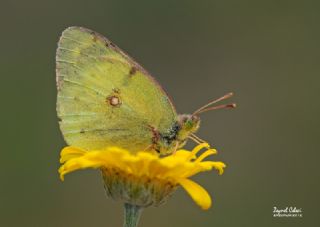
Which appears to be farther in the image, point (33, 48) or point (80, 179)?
point (33, 48)

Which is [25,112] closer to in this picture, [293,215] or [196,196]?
[293,215]

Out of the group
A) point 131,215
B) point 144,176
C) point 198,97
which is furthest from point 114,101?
point 198,97

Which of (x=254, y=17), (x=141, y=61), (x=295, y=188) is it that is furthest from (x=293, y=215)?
(x=254, y=17)

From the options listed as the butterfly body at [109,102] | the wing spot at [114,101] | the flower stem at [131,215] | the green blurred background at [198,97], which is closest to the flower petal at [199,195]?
the flower stem at [131,215]

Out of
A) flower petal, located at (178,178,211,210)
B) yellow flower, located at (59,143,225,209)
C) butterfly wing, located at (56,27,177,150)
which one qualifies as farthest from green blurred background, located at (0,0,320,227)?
flower petal, located at (178,178,211,210)

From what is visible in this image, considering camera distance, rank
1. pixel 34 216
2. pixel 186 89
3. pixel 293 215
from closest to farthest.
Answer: pixel 34 216 < pixel 293 215 < pixel 186 89

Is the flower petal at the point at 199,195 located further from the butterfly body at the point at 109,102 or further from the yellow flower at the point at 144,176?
the butterfly body at the point at 109,102

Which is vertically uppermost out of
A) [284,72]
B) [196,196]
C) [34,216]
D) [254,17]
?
[254,17]

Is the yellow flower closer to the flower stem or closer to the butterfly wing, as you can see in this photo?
the flower stem
